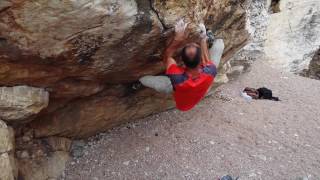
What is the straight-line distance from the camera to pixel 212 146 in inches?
275

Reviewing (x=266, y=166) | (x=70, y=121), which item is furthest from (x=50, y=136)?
(x=266, y=166)

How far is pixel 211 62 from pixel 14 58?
234 cm

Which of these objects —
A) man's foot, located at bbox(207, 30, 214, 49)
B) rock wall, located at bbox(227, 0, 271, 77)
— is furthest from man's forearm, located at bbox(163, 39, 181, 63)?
rock wall, located at bbox(227, 0, 271, 77)

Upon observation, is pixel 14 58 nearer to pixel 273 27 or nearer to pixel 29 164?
pixel 29 164

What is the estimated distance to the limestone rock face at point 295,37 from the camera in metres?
11.4

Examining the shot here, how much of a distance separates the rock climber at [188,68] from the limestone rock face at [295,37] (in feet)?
20.2

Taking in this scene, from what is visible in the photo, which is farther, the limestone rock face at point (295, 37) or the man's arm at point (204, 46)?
the limestone rock face at point (295, 37)

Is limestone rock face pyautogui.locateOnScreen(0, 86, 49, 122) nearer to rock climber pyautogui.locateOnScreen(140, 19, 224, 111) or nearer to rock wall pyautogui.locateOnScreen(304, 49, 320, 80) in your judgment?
rock climber pyautogui.locateOnScreen(140, 19, 224, 111)

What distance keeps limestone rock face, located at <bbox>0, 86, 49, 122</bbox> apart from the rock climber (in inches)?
59.9

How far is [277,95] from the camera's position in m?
9.33

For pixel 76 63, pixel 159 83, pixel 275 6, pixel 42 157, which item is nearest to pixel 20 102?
pixel 76 63

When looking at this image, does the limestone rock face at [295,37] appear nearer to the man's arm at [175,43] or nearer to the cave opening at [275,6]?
the cave opening at [275,6]

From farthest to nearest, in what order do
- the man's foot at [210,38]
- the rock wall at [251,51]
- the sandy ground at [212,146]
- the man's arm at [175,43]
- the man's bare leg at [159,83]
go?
the rock wall at [251,51] < the sandy ground at [212,146] < the man's foot at [210,38] < the man's bare leg at [159,83] < the man's arm at [175,43]

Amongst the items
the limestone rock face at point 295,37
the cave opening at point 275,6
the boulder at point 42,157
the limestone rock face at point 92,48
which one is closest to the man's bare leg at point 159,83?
the limestone rock face at point 92,48
